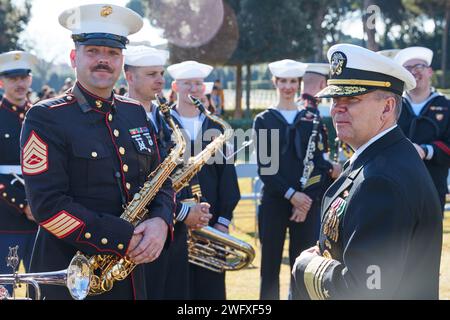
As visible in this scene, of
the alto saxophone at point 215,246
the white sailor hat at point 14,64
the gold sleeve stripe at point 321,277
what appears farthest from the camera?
the white sailor hat at point 14,64

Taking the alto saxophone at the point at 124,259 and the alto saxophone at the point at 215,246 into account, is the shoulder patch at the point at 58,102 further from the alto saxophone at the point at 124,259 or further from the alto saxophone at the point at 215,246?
the alto saxophone at the point at 215,246

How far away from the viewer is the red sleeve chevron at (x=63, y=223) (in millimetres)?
3494

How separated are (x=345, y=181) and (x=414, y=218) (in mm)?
406

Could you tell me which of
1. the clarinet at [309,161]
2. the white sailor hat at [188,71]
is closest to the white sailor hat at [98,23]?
the white sailor hat at [188,71]

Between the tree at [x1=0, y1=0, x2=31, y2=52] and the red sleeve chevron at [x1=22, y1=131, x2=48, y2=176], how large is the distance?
24.5 m

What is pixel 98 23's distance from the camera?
3830 millimetres

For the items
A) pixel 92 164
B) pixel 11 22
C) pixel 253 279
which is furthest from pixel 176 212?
pixel 11 22

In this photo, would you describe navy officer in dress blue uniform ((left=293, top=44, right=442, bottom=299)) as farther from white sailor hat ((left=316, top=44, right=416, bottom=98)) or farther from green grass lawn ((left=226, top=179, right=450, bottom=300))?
green grass lawn ((left=226, top=179, right=450, bottom=300))

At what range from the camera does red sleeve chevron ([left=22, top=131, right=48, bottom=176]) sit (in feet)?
11.6

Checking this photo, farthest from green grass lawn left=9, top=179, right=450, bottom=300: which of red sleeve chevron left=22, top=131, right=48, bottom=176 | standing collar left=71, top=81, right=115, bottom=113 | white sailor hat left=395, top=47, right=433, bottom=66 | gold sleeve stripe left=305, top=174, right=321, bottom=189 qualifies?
red sleeve chevron left=22, top=131, right=48, bottom=176

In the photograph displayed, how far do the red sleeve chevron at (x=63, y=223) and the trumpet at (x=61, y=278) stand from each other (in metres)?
0.14

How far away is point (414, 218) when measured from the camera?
8.84ft
